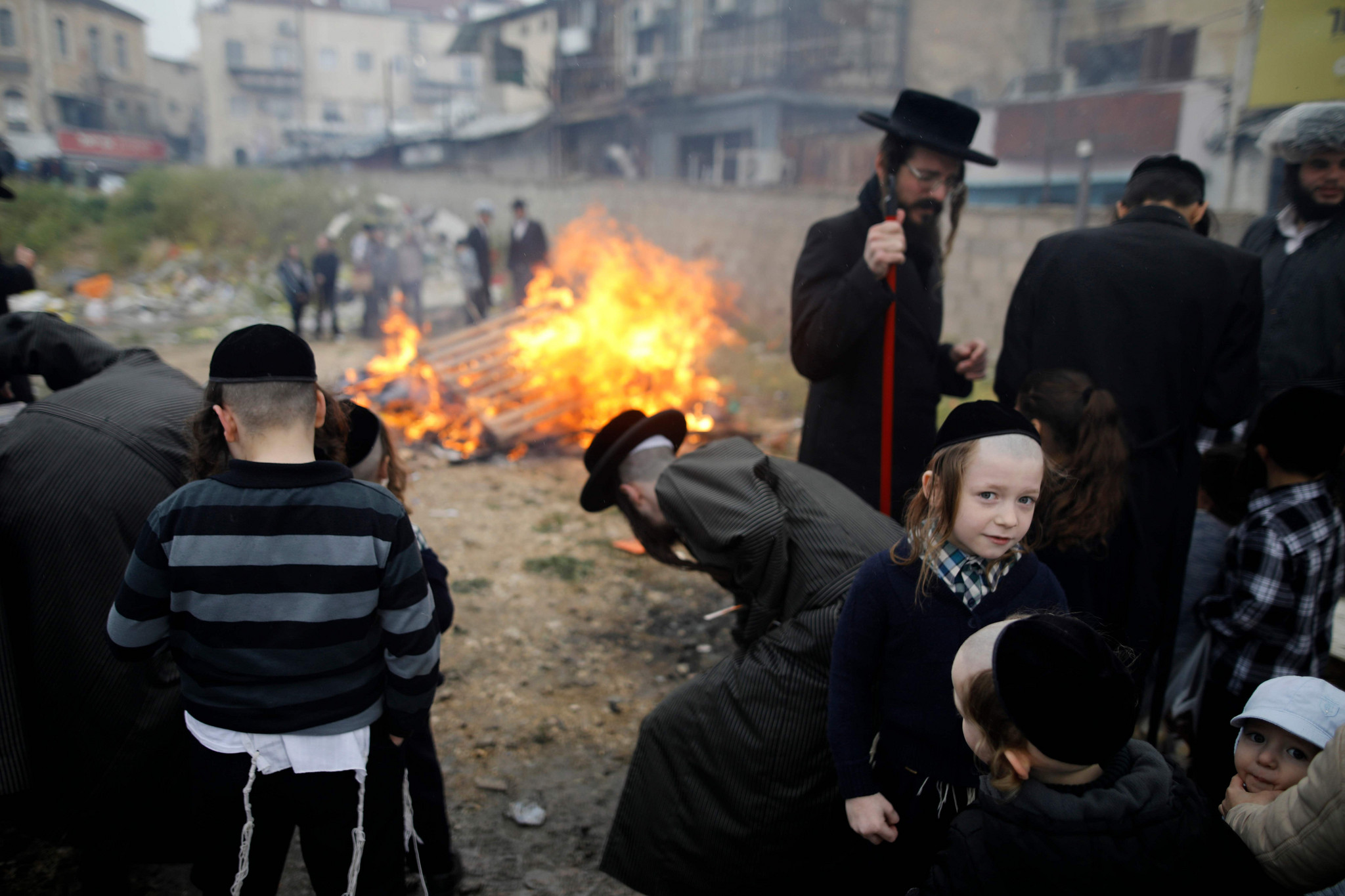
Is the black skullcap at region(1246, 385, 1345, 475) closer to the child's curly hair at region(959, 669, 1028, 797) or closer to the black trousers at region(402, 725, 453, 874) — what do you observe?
the child's curly hair at region(959, 669, 1028, 797)

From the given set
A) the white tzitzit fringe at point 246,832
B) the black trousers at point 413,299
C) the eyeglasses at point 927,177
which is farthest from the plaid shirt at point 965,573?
the black trousers at point 413,299

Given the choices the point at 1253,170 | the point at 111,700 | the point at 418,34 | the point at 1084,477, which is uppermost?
the point at 418,34

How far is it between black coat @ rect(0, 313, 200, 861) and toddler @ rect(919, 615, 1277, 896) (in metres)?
2.19

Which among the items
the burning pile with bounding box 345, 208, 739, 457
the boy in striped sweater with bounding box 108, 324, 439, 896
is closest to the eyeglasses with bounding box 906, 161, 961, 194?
the boy in striped sweater with bounding box 108, 324, 439, 896

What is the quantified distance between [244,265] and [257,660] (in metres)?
20.2

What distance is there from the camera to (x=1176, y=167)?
2.94m

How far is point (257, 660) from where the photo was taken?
6.13 ft

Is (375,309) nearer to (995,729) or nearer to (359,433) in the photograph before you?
(359,433)

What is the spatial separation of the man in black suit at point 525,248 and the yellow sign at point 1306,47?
33.7 feet

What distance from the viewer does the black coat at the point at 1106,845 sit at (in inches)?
48.9

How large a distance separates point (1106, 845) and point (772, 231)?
1218 cm

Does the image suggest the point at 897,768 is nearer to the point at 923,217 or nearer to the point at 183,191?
the point at 923,217

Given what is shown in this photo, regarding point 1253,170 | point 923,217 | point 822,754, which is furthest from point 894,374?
point 1253,170

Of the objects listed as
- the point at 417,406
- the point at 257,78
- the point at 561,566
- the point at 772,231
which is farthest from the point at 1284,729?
the point at 257,78
